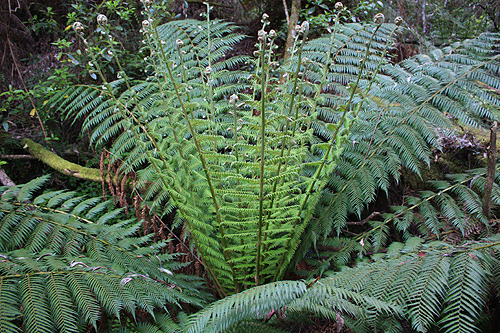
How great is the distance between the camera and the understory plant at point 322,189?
43.2 inches

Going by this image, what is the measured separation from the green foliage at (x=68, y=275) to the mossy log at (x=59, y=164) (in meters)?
0.83

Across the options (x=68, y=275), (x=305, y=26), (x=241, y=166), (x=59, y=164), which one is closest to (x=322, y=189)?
(x=241, y=166)

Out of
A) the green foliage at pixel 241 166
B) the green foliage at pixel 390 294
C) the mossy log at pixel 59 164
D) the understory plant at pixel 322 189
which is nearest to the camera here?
the green foliage at pixel 390 294

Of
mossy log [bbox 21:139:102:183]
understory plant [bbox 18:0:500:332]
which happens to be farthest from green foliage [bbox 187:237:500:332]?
mossy log [bbox 21:139:102:183]

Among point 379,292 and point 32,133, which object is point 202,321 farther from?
point 32,133

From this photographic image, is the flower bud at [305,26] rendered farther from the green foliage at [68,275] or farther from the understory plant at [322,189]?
the green foliage at [68,275]

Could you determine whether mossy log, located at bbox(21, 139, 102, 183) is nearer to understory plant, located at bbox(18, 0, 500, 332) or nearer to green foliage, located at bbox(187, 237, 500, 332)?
understory plant, located at bbox(18, 0, 500, 332)

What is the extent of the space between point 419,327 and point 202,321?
678 millimetres

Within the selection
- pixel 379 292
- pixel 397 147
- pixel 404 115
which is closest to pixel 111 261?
pixel 379 292

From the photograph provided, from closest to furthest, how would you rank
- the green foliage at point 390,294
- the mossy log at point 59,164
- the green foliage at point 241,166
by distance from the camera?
the green foliage at point 390,294 < the green foliage at point 241,166 < the mossy log at point 59,164

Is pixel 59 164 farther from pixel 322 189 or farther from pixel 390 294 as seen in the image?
pixel 390 294

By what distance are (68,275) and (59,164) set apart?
1797mm

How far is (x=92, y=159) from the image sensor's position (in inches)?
116

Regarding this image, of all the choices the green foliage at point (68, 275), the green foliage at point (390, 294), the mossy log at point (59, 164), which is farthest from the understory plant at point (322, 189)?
the mossy log at point (59, 164)
